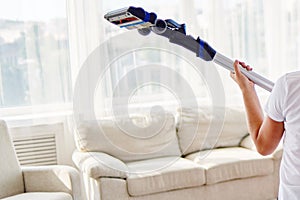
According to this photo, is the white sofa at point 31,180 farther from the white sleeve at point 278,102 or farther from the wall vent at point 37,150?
the white sleeve at point 278,102

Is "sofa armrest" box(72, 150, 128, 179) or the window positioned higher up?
the window

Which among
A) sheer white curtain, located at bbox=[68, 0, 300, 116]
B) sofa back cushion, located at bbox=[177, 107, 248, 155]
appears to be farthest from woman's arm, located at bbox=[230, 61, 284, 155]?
sheer white curtain, located at bbox=[68, 0, 300, 116]

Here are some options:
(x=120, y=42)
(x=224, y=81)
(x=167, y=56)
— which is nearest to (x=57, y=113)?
(x=120, y=42)

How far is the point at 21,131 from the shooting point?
131 inches

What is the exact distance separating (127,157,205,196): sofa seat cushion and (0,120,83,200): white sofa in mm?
372

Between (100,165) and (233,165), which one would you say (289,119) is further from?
(233,165)

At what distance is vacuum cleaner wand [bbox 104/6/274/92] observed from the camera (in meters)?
1.29

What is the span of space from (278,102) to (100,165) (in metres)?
1.74

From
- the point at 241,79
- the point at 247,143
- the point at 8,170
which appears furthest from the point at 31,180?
the point at 241,79

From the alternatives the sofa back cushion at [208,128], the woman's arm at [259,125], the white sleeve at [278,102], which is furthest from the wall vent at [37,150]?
the white sleeve at [278,102]

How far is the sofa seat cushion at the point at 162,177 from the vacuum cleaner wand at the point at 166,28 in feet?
4.91

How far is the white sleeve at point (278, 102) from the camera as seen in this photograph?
1.22 meters

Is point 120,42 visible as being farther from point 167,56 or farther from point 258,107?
point 258,107

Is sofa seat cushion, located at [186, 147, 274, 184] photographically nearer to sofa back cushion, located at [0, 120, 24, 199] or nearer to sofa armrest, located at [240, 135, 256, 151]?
sofa armrest, located at [240, 135, 256, 151]
